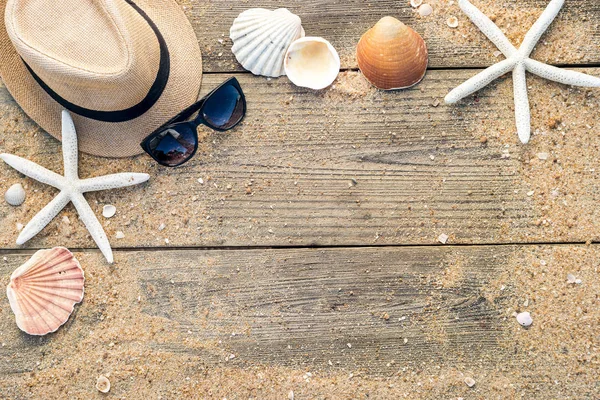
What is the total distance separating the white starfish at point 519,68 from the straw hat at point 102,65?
64 centimetres

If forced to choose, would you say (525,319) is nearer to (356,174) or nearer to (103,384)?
(356,174)

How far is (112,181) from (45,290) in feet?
0.99

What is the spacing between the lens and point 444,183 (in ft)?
3.45

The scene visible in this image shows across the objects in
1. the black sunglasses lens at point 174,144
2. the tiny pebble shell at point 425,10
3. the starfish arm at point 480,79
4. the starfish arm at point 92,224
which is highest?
the tiny pebble shell at point 425,10

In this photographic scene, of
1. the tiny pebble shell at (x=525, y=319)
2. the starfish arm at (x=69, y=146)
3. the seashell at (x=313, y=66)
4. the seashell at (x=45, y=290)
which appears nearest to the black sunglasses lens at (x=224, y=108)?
the seashell at (x=313, y=66)

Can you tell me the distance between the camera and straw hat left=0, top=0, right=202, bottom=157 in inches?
33.3

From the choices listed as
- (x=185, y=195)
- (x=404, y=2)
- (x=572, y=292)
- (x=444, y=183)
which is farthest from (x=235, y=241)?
(x=572, y=292)

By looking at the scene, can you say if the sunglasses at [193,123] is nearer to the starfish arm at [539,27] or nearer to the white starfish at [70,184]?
the white starfish at [70,184]

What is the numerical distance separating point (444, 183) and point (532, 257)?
27 centimetres

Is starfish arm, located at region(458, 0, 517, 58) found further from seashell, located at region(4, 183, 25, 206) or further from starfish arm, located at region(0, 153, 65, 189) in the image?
seashell, located at region(4, 183, 25, 206)

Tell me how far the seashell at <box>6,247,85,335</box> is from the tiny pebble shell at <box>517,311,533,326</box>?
1038mm

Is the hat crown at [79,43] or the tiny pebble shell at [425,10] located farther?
the tiny pebble shell at [425,10]

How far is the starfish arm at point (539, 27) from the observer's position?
1001mm

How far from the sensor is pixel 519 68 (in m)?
1.01
